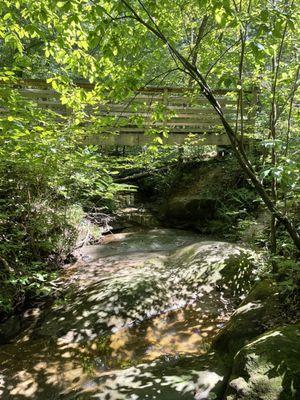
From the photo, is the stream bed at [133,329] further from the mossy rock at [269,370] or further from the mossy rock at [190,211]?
the mossy rock at [190,211]

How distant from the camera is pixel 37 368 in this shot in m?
3.92

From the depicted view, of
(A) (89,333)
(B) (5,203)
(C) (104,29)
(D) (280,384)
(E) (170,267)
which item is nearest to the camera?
(D) (280,384)

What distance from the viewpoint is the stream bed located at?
3295 mm

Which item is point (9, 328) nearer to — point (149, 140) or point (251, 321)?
point (251, 321)

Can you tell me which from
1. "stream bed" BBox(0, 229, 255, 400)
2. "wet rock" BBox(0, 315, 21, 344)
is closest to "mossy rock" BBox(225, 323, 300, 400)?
"stream bed" BBox(0, 229, 255, 400)

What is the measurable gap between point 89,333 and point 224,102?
8.62 m

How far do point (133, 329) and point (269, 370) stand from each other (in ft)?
7.94

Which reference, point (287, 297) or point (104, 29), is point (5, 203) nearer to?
point (104, 29)

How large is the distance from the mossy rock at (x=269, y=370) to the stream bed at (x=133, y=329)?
0.47 metres

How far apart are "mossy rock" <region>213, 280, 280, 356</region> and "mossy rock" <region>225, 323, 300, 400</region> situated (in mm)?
638

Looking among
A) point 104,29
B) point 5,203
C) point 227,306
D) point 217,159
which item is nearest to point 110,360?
point 227,306

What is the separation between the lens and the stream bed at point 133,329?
3295mm

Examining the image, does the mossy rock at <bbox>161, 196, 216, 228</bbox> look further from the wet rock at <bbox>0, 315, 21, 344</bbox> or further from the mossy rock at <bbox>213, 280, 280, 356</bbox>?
the wet rock at <bbox>0, 315, 21, 344</bbox>

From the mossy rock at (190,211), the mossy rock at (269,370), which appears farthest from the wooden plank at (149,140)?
the mossy rock at (269,370)
